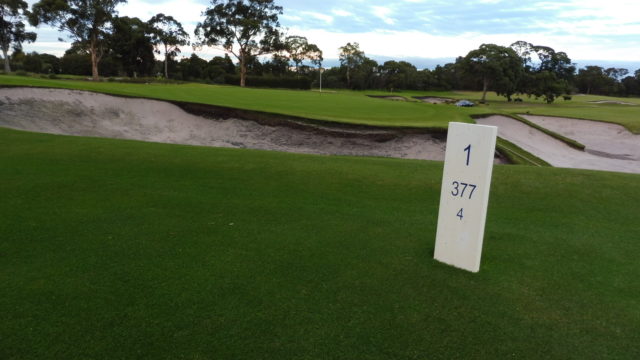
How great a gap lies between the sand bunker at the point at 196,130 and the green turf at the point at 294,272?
9671 mm

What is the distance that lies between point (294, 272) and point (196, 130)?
15631 millimetres

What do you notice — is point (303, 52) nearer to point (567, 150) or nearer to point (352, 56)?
point (352, 56)

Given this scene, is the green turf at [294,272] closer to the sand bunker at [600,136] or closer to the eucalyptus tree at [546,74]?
the sand bunker at [600,136]

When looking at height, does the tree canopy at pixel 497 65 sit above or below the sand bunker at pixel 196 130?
above

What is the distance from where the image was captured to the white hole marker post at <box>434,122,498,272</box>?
4.39 metres

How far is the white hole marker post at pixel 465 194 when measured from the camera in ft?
14.4

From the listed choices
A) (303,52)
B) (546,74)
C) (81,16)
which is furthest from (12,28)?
(546,74)

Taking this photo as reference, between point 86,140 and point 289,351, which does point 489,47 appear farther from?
point 289,351

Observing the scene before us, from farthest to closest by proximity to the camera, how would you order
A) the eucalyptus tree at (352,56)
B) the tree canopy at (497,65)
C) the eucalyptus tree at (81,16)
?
the eucalyptus tree at (352,56), the tree canopy at (497,65), the eucalyptus tree at (81,16)

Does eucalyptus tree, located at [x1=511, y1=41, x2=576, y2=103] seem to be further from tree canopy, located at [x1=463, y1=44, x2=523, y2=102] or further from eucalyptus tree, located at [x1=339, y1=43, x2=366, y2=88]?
eucalyptus tree, located at [x1=339, y1=43, x2=366, y2=88]

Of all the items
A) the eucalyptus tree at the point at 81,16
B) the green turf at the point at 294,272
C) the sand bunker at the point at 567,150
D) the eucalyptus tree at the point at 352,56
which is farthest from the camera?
the eucalyptus tree at the point at 352,56

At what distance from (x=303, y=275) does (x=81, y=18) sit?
5500 cm

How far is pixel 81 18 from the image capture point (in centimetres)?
4762

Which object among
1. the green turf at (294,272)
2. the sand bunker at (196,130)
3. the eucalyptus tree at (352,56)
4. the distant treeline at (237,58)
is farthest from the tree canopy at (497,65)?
the green turf at (294,272)
